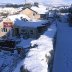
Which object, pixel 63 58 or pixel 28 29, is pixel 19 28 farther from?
pixel 63 58

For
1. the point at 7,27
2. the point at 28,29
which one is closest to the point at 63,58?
the point at 28,29

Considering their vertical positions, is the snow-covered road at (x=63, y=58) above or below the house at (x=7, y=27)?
above

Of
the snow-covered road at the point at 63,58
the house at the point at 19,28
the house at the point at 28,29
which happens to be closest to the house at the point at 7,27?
the house at the point at 19,28

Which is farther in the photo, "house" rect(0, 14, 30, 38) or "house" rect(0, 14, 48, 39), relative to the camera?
"house" rect(0, 14, 30, 38)

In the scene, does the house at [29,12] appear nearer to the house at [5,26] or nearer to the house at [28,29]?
the house at [5,26]

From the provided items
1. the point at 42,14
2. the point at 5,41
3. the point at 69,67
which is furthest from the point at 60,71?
the point at 42,14

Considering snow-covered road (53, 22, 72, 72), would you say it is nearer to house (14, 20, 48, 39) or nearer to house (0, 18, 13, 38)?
house (14, 20, 48, 39)

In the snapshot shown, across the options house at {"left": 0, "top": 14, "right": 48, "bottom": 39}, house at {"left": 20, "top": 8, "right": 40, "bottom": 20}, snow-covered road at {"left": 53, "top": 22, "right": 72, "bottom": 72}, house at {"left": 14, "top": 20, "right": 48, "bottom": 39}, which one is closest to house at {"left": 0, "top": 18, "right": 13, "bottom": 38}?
house at {"left": 0, "top": 14, "right": 48, "bottom": 39}

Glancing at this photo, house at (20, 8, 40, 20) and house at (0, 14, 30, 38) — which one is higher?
house at (20, 8, 40, 20)

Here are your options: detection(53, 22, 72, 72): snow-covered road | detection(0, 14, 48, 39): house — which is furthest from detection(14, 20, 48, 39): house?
detection(53, 22, 72, 72): snow-covered road

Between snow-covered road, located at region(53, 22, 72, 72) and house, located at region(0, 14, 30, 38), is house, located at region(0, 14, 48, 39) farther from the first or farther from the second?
snow-covered road, located at region(53, 22, 72, 72)

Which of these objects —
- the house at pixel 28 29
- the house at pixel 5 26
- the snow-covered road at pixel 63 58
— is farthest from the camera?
the house at pixel 5 26

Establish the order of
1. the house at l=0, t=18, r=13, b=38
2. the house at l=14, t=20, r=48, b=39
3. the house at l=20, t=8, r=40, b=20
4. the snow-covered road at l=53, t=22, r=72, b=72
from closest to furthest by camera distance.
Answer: the snow-covered road at l=53, t=22, r=72, b=72, the house at l=14, t=20, r=48, b=39, the house at l=0, t=18, r=13, b=38, the house at l=20, t=8, r=40, b=20

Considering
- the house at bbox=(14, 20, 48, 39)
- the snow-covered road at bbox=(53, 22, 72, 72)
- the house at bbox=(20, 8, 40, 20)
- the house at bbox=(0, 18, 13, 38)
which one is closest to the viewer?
the snow-covered road at bbox=(53, 22, 72, 72)
